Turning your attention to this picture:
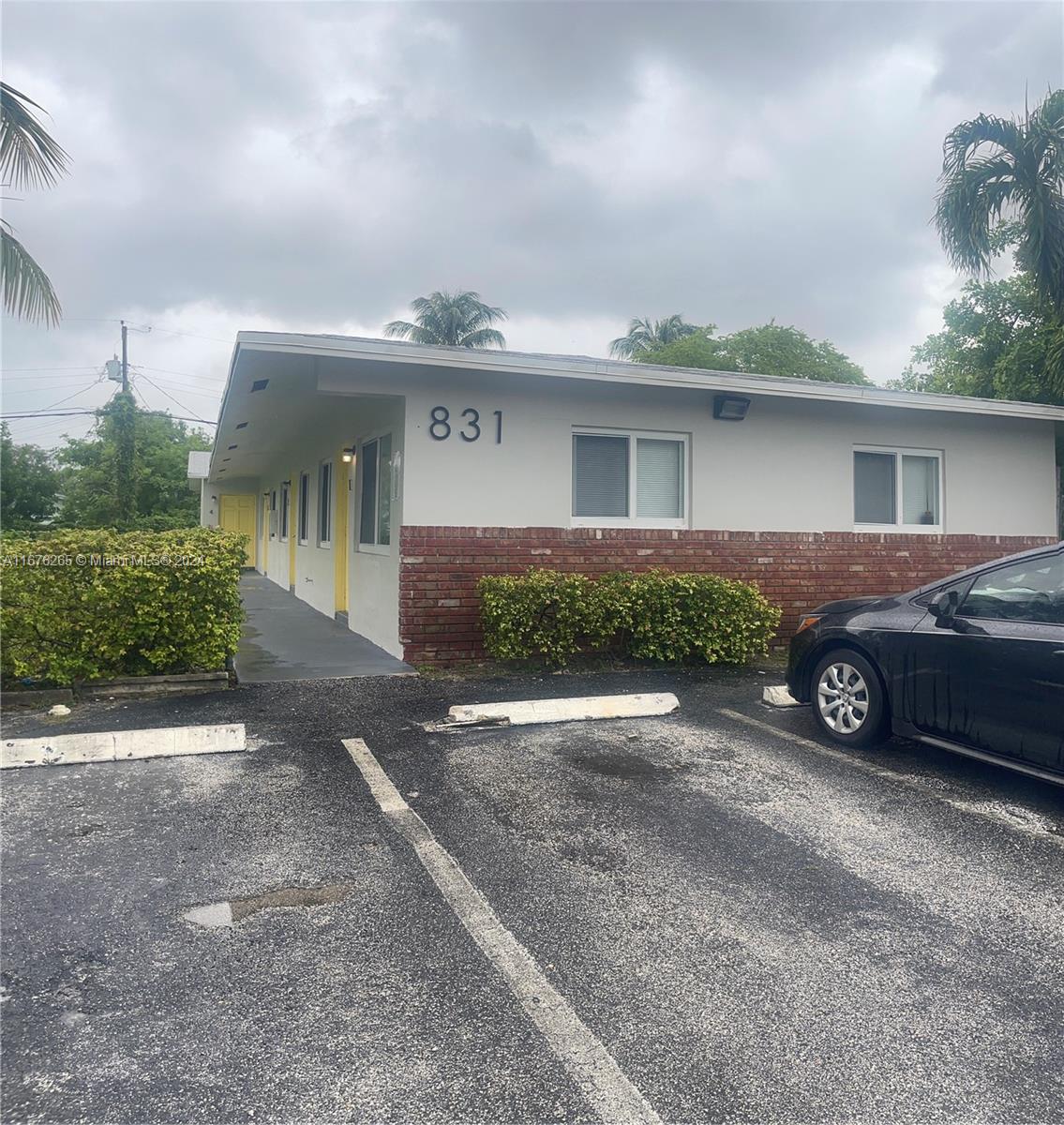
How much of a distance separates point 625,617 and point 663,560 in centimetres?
122

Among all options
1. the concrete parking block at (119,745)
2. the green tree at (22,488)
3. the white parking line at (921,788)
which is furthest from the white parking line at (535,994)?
the green tree at (22,488)

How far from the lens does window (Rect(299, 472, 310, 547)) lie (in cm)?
1470

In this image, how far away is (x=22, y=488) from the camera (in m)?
28.6

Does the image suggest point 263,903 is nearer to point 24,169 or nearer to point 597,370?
point 597,370

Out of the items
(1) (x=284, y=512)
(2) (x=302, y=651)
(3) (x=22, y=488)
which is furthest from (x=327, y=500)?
(3) (x=22, y=488)

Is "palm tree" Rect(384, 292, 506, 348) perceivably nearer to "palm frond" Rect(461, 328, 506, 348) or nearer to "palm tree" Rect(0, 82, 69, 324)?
"palm frond" Rect(461, 328, 506, 348)

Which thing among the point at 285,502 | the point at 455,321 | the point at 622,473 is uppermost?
the point at 455,321

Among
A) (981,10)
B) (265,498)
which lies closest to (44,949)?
(981,10)

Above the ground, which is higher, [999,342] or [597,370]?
[999,342]

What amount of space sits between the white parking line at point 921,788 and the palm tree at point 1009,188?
989 centimetres

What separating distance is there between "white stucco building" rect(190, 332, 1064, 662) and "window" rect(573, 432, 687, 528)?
21mm

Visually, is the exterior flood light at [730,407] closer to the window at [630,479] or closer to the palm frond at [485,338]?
the window at [630,479]

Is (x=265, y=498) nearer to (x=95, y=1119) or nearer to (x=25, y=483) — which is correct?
(x=25, y=483)

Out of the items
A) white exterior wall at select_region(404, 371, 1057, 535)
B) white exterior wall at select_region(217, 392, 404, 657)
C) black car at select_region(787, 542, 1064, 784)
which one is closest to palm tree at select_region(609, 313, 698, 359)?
white exterior wall at select_region(217, 392, 404, 657)
